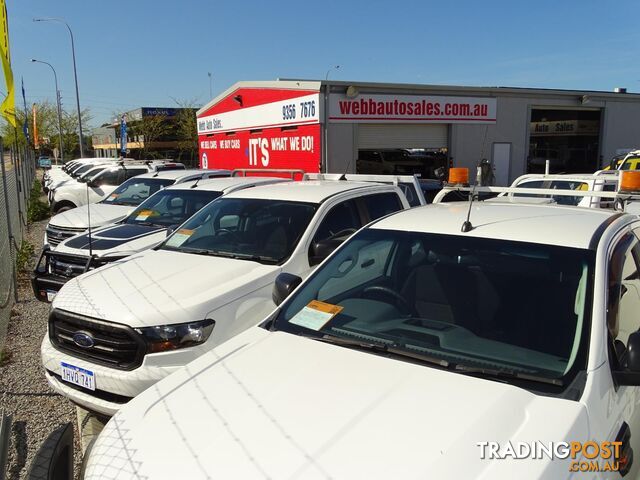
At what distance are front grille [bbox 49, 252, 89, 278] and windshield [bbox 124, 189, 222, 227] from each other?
4.20ft

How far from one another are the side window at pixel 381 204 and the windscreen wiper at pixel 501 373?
3197 millimetres

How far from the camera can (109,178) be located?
14242 millimetres

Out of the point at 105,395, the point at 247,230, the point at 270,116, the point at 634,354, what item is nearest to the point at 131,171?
the point at 270,116

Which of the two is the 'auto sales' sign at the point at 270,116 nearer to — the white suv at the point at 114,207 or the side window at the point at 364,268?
the white suv at the point at 114,207

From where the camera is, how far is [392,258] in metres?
3.11

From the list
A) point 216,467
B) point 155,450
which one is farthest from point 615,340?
point 155,450

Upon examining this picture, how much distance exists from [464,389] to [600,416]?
50 centimetres

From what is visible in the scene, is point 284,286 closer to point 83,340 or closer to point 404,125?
point 83,340

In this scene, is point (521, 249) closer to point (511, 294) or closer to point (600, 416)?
point (511, 294)

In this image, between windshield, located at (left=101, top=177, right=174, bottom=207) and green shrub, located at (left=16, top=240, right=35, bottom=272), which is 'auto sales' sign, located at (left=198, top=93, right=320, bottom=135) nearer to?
windshield, located at (left=101, top=177, right=174, bottom=207)

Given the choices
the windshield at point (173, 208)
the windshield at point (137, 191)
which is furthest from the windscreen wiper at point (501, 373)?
the windshield at point (137, 191)

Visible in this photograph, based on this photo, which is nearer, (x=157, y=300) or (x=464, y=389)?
(x=464, y=389)

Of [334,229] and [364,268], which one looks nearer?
[364,268]

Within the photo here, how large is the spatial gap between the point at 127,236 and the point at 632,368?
18.9 feet
